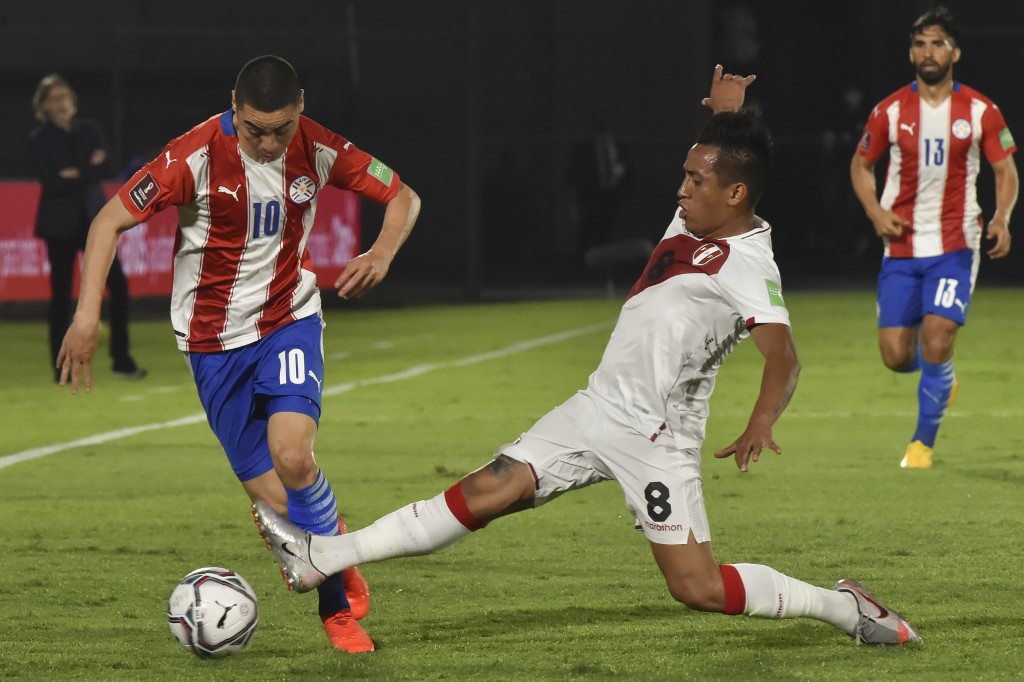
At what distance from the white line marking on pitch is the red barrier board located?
2474 mm

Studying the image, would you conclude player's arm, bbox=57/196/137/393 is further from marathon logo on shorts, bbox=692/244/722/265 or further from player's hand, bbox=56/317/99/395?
marathon logo on shorts, bbox=692/244/722/265

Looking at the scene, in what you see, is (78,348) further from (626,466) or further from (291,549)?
(626,466)

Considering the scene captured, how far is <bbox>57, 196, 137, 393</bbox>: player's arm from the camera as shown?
504cm

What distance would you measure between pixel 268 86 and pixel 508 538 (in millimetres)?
2506

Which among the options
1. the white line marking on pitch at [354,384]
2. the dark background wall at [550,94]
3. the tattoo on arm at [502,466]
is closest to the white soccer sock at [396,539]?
the tattoo on arm at [502,466]

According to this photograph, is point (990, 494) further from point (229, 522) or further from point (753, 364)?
point (753, 364)

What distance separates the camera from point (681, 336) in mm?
4773

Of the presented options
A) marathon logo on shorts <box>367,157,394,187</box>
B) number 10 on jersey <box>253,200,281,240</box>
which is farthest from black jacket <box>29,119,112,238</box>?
number 10 on jersey <box>253,200,281,240</box>

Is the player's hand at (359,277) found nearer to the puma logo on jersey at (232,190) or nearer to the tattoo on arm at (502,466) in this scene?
the puma logo on jersey at (232,190)

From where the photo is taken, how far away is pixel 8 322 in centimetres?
1823

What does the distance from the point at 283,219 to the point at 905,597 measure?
8.04ft

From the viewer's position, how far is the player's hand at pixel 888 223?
8.77m

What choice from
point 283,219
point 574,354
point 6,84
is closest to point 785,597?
point 283,219

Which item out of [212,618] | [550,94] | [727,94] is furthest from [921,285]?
[550,94]
